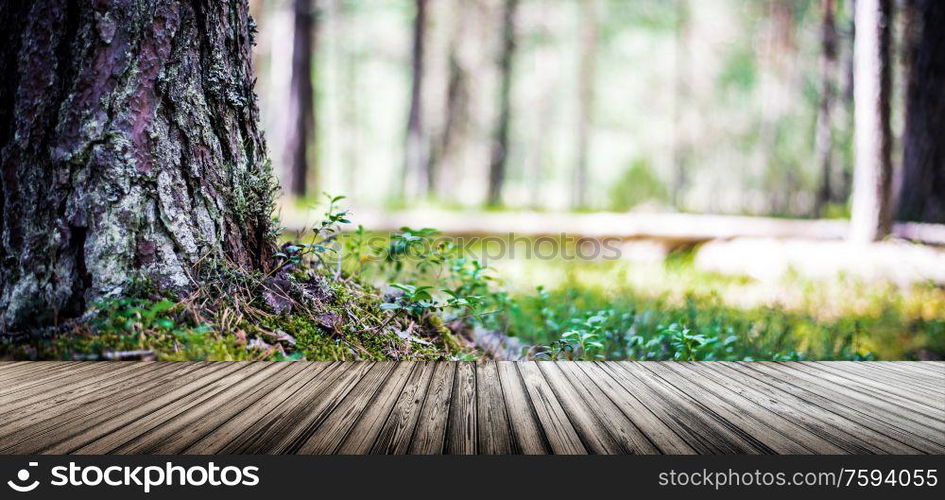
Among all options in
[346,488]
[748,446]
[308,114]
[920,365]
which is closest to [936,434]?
[748,446]

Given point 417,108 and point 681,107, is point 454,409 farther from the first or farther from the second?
point 681,107

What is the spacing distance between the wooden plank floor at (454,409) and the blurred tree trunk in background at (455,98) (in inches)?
397

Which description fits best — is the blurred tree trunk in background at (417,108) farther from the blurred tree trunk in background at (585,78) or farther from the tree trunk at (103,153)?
the tree trunk at (103,153)

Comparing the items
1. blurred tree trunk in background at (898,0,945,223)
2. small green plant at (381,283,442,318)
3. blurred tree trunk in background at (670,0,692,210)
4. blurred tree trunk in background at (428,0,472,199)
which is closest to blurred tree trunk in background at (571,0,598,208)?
blurred tree trunk in background at (670,0,692,210)

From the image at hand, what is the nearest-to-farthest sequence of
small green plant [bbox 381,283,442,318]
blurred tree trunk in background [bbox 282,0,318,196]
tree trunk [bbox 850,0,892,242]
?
small green plant [bbox 381,283,442,318]
tree trunk [bbox 850,0,892,242]
blurred tree trunk in background [bbox 282,0,318,196]

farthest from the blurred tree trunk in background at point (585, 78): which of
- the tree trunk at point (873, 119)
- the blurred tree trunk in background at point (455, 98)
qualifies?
the tree trunk at point (873, 119)

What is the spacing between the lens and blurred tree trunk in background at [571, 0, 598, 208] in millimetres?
10827

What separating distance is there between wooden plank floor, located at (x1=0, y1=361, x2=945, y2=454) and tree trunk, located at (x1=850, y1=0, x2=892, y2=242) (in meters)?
1.92

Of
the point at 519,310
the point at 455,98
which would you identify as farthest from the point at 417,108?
the point at 519,310

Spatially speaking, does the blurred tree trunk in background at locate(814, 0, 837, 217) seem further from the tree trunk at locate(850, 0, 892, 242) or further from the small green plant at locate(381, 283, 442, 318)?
the small green plant at locate(381, 283, 442, 318)

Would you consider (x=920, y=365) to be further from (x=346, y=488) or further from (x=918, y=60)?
(x=918, y=60)

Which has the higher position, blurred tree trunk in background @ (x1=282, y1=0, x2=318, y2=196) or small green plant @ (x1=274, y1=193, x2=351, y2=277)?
blurred tree trunk in background @ (x1=282, y1=0, x2=318, y2=196)

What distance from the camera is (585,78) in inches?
547

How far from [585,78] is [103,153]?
42.5 feet
